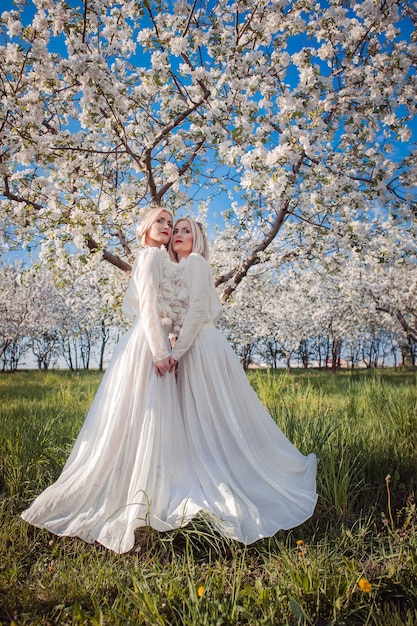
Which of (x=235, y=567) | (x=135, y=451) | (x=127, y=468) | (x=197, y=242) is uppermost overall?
(x=197, y=242)

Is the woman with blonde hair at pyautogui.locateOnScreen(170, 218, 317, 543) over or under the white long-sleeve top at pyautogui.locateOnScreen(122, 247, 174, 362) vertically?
under

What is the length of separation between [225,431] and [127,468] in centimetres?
76

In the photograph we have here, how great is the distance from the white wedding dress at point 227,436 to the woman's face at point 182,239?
25cm

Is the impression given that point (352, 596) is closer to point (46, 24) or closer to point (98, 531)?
point (98, 531)

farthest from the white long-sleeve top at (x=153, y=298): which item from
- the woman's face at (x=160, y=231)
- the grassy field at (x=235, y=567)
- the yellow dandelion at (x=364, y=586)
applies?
the yellow dandelion at (x=364, y=586)

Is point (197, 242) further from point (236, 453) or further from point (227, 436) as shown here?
point (236, 453)

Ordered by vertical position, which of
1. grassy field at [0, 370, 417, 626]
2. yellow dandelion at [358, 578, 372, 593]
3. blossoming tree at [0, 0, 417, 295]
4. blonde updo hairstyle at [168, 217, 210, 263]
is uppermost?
blossoming tree at [0, 0, 417, 295]

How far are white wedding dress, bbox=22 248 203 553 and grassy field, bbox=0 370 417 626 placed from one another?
15 cm

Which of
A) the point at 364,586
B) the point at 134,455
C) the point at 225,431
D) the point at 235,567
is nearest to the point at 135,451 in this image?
the point at 134,455

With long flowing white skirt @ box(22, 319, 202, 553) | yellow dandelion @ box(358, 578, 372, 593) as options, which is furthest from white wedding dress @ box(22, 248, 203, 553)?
yellow dandelion @ box(358, 578, 372, 593)

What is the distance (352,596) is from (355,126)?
188 inches

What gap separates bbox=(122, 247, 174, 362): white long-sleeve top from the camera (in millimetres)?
2881

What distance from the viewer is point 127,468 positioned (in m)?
2.72

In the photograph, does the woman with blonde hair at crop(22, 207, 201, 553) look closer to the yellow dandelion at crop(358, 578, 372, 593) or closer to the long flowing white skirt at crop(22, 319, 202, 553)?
the long flowing white skirt at crop(22, 319, 202, 553)
